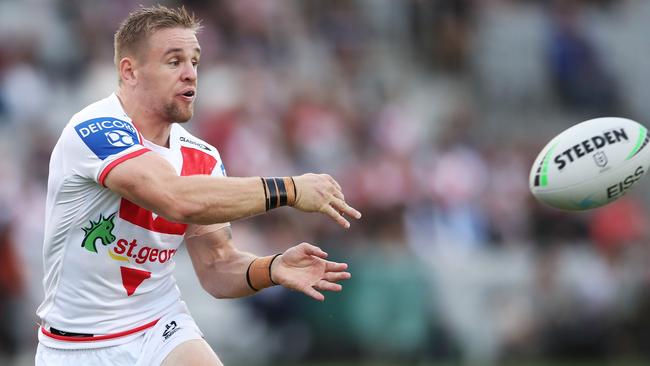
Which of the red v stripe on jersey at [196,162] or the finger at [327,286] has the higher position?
the red v stripe on jersey at [196,162]

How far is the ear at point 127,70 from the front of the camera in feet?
20.7

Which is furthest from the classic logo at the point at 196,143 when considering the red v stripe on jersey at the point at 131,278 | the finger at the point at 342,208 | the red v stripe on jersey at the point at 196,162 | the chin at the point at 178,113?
the finger at the point at 342,208

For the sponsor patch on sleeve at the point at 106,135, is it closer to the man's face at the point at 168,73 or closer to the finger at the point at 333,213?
the man's face at the point at 168,73

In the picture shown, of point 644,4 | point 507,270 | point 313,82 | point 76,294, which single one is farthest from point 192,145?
point 644,4

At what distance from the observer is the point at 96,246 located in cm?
614

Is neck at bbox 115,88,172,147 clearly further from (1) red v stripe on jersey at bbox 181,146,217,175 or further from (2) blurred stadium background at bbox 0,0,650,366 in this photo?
(2) blurred stadium background at bbox 0,0,650,366

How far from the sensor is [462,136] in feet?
51.5

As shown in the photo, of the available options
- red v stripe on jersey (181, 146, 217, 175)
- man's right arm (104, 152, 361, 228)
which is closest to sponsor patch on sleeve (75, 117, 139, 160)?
man's right arm (104, 152, 361, 228)

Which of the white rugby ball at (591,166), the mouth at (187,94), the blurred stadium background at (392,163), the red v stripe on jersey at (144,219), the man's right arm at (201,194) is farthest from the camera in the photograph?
the blurred stadium background at (392,163)

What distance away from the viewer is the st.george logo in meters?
5.86

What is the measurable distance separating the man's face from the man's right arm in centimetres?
54

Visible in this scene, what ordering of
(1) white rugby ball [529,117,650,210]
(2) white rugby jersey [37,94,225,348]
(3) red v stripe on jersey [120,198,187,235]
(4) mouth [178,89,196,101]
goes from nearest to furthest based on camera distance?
(2) white rugby jersey [37,94,225,348]
(3) red v stripe on jersey [120,198,187,235]
(4) mouth [178,89,196,101]
(1) white rugby ball [529,117,650,210]

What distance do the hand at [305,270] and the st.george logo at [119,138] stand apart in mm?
1093

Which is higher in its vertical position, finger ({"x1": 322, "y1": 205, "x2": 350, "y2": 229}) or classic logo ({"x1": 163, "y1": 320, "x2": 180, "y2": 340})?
finger ({"x1": 322, "y1": 205, "x2": 350, "y2": 229})
